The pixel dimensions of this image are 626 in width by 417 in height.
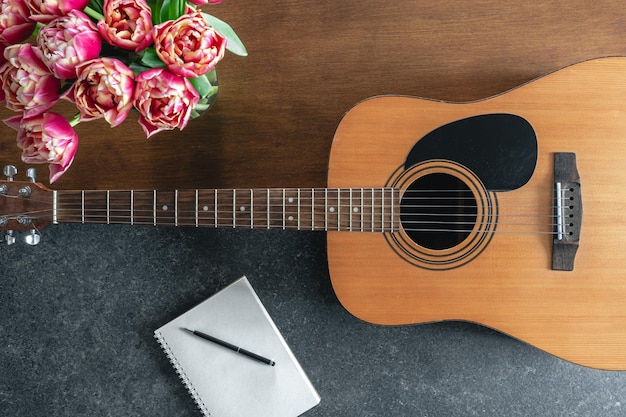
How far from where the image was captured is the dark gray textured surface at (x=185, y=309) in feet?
3.23

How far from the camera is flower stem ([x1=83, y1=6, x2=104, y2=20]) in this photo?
2.05 feet

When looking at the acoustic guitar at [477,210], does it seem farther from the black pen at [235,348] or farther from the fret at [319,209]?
the black pen at [235,348]

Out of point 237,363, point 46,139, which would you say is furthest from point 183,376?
point 46,139

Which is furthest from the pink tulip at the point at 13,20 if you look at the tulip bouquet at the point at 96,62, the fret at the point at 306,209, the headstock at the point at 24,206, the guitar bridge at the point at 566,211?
the guitar bridge at the point at 566,211

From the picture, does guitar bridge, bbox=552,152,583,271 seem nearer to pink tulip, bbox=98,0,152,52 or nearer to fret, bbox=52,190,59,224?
pink tulip, bbox=98,0,152,52

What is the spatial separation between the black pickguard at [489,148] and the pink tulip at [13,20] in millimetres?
561

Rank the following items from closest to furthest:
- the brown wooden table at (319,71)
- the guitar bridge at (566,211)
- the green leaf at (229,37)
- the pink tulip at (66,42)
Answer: the pink tulip at (66,42), the green leaf at (229,37), the guitar bridge at (566,211), the brown wooden table at (319,71)

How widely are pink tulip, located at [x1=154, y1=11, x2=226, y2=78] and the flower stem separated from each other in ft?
0.31

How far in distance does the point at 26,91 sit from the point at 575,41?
0.87 meters

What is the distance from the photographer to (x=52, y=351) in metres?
1.04

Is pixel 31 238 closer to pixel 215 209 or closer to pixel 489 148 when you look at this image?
pixel 215 209

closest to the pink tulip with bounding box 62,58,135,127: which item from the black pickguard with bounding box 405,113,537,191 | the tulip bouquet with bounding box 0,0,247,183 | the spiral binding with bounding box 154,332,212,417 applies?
the tulip bouquet with bounding box 0,0,247,183

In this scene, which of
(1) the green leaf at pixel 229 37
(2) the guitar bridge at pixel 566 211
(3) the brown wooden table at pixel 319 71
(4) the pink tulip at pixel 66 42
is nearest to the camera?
(4) the pink tulip at pixel 66 42

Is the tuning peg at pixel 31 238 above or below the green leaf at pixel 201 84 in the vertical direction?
below
